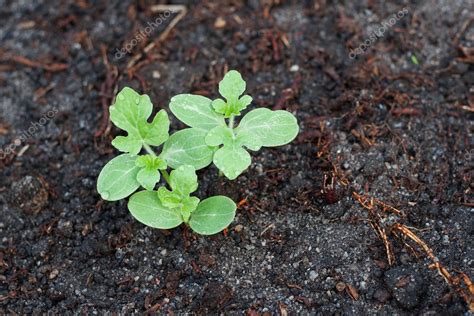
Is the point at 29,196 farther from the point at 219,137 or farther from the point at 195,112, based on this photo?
the point at 219,137

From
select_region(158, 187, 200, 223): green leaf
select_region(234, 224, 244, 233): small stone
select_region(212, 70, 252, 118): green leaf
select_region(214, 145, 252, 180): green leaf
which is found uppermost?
select_region(212, 70, 252, 118): green leaf

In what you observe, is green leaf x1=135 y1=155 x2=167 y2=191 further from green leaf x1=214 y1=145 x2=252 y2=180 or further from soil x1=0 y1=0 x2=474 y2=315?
soil x1=0 y1=0 x2=474 y2=315

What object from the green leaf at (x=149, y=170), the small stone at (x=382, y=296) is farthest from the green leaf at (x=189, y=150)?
the small stone at (x=382, y=296)

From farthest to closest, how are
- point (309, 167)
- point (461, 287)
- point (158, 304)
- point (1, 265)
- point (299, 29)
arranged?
point (299, 29) → point (309, 167) → point (1, 265) → point (158, 304) → point (461, 287)

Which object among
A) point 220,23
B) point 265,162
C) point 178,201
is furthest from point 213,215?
point 220,23

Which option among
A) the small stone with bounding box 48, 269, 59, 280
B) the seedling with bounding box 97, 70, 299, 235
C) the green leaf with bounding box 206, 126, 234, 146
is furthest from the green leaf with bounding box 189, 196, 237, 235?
the small stone with bounding box 48, 269, 59, 280

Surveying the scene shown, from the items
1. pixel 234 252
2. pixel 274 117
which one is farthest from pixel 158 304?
pixel 274 117

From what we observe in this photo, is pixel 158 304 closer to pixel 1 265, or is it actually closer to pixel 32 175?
pixel 1 265
